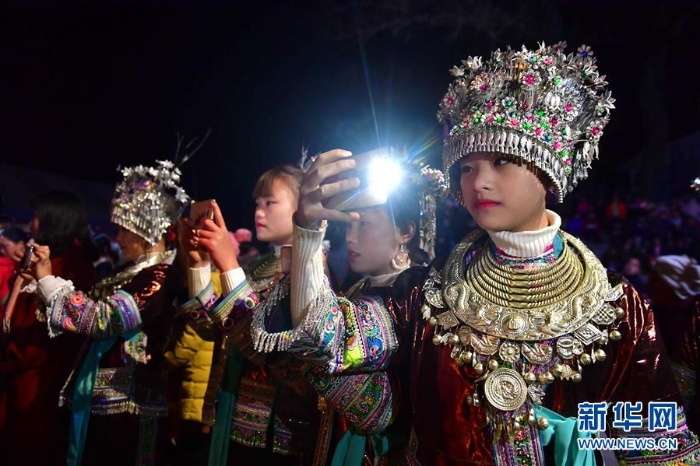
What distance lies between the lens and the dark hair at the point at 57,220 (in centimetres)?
341

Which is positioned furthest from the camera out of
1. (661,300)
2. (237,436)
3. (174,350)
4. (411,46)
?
(411,46)

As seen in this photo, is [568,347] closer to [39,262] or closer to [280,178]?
[280,178]

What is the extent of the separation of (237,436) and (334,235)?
141 centimetres

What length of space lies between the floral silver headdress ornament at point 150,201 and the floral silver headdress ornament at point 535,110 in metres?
2.22

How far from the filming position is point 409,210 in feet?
8.23

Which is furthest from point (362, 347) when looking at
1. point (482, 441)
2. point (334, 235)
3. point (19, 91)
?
point (19, 91)

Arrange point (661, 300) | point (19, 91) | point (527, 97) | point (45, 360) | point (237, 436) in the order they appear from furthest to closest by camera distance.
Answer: point (19, 91) → point (45, 360) → point (661, 300) → point (237, 436) → point (527, 97)

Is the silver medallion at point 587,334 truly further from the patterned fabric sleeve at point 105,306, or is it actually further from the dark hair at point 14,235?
the dark hair at point 14,235

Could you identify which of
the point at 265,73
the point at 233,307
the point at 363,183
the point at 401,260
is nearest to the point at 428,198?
the point at 401,260

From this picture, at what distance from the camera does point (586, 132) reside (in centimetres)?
165

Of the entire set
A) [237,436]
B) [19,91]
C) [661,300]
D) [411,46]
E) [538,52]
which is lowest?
[237,436]

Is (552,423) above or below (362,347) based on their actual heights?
below

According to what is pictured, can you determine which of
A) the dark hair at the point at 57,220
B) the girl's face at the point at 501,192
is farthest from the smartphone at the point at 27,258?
the girl's face at the point at 501,192

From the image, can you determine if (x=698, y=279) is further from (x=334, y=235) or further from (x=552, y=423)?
(x=334, y=235)
